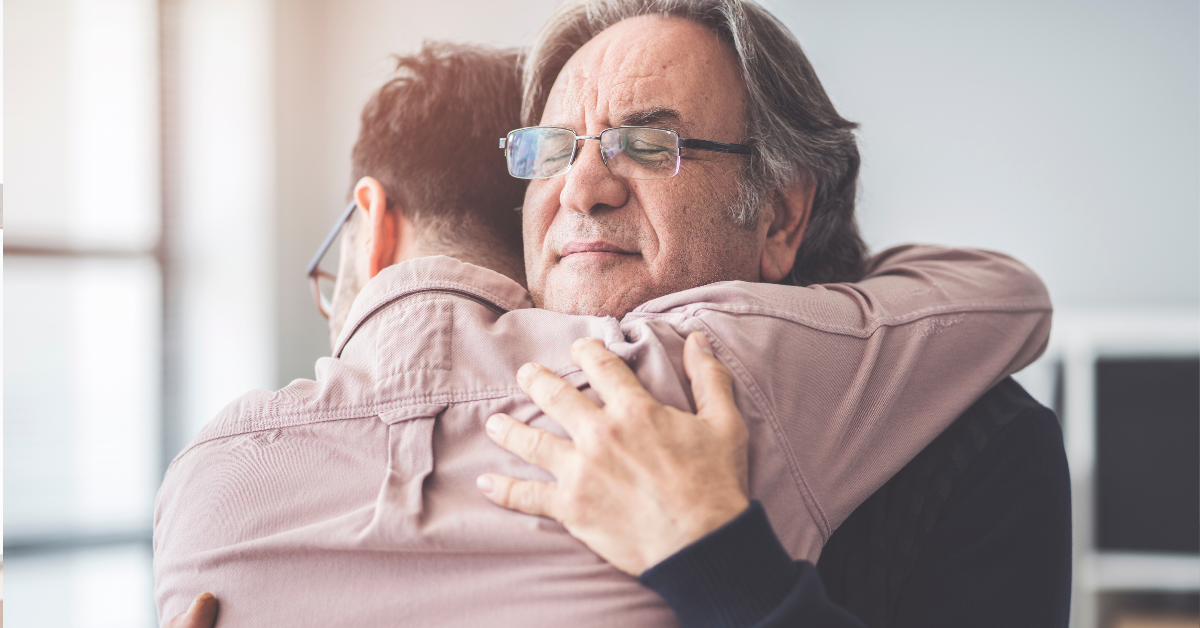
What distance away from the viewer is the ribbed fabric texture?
1.96 feet

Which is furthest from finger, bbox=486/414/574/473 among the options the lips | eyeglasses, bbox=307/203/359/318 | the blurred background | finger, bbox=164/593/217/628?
the blurred background

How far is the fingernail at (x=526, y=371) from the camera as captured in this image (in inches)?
27.7

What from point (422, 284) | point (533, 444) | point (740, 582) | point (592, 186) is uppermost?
point (592, 186)

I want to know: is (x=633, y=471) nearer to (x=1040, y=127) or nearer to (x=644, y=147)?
(x=644, y=147)

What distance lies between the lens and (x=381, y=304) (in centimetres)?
78

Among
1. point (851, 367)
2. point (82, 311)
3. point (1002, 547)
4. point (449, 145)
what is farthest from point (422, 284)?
point (82, 311)

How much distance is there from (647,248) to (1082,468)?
1.90 m

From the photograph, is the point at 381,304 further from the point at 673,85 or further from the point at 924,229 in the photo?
the point at 924,229

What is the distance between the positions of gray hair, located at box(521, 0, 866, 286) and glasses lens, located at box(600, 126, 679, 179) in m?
0.15

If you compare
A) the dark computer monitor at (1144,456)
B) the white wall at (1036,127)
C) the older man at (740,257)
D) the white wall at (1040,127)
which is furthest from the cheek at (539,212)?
the dark computer monitor at (1144,456)

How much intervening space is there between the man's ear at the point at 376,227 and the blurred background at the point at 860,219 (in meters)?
1.49

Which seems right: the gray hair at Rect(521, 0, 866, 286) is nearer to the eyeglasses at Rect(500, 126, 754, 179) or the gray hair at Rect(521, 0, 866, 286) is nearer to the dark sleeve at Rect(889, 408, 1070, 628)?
the eyeglasses at Rect(500, 126, 754, 179)

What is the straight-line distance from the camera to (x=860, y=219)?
2547 mm

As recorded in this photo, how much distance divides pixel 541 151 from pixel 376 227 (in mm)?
389
